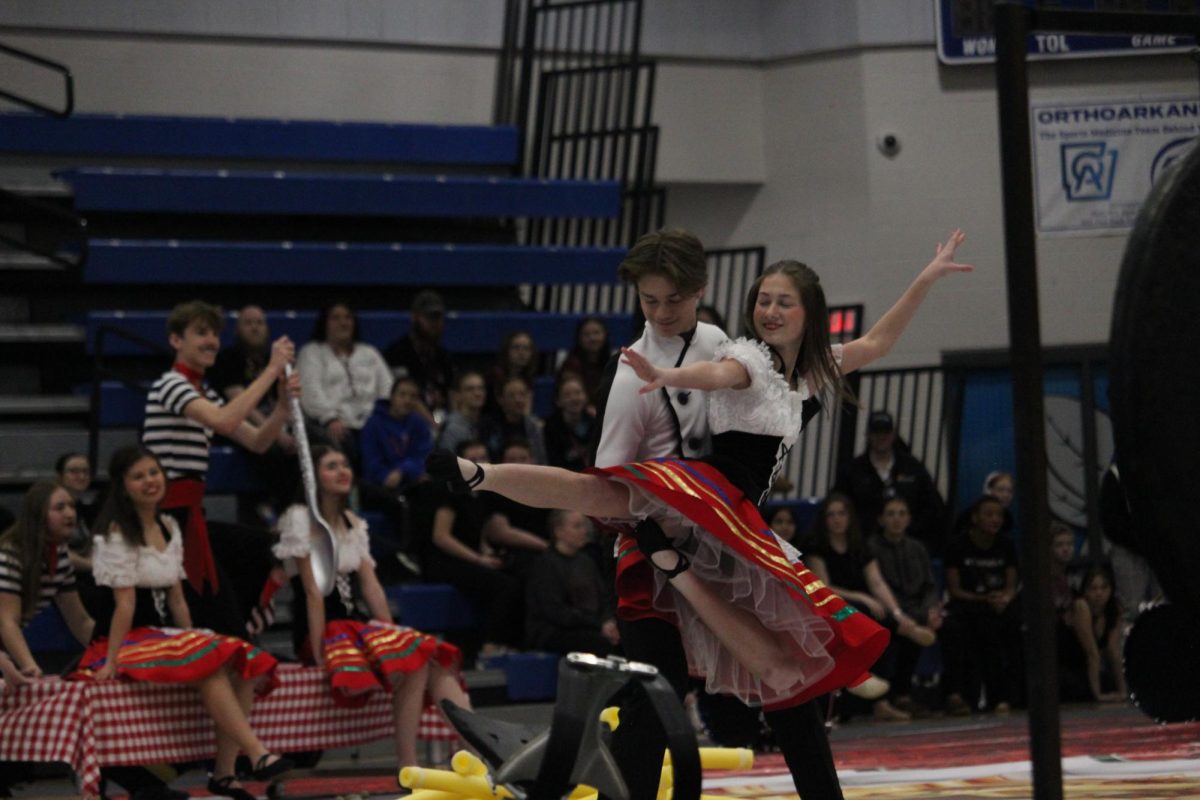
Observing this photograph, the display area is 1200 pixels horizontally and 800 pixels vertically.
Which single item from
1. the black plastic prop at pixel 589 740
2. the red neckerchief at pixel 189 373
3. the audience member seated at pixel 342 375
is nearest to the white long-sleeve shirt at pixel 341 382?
the audience member seated at pixel 342 375

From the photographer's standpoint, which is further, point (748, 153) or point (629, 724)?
point (748, 153)

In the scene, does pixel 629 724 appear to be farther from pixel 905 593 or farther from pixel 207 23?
pixel 207 23

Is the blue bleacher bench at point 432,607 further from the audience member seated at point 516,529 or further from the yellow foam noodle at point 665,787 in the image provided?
the yellow foam noodle at point 665,787

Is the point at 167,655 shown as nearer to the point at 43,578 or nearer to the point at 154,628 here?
the point at 154,628

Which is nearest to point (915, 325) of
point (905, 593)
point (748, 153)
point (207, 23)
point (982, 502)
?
point (748, 153)

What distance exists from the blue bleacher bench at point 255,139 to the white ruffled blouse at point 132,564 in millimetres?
4823

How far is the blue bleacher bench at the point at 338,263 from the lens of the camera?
9.92 metres

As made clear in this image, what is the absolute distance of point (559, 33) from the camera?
1277 centimetres

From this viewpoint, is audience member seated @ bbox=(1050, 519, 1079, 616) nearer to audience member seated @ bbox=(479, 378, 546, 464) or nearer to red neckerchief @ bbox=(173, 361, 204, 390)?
audience member seated @ bbox=(479, 378, 546, 464)

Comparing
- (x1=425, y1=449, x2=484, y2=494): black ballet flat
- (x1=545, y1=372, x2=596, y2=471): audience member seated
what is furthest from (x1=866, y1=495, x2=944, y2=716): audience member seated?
(x1=425, y1=449, x2=484, y2=494): black ballet flat

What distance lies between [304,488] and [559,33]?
20.8ft

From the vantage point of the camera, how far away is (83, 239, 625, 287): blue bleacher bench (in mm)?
9922

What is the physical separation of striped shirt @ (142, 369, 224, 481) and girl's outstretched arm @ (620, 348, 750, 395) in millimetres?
3393

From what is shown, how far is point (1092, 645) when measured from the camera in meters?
10.0
